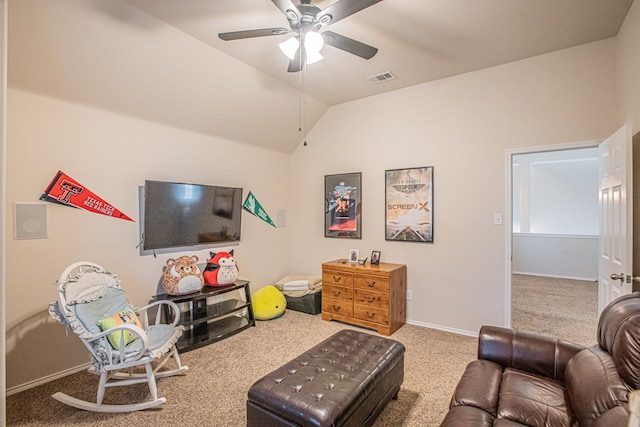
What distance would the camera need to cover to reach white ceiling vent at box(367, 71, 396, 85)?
3607mm

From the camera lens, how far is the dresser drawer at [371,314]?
362 cm

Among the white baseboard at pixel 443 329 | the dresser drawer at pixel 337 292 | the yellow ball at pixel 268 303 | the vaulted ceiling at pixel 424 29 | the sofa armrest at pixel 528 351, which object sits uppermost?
the vaulted ceiling at pixel 424 29

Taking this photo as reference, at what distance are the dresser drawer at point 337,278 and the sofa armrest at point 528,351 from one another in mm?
1882

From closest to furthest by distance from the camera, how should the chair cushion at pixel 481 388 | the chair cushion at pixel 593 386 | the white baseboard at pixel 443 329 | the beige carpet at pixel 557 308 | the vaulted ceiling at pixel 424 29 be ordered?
the chair cushion at pixel 593 386 < the chair cushion at pixel 481 388 < the vaulted ceiling at pixel 424 29 < the white baseboard at pixel 443 329 < the beige carpet at pixel 557 308

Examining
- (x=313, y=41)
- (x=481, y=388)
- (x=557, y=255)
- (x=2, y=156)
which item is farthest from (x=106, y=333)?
(x=557, y=255)

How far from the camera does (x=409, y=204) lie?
3977 mm

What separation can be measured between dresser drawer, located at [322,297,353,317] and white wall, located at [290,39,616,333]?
0.76m

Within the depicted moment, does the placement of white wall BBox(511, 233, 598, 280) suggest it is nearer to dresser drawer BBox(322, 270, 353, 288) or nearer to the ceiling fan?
dresser drawer BBox(322, 270, 353, 288)

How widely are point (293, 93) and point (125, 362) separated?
133 inches

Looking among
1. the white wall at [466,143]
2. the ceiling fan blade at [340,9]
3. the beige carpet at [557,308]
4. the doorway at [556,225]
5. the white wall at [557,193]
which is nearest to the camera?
the ceiling fan blade at [340,9]

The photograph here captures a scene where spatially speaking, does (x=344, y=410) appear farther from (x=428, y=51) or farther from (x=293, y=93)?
(x=293, y=93)

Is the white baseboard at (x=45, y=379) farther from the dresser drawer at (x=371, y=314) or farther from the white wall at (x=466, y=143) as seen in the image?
the white wall at (x=466, y=143)

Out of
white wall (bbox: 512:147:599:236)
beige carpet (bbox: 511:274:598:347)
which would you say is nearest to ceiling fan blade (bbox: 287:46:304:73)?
beige carpet (bbox: 511:274:598:347)

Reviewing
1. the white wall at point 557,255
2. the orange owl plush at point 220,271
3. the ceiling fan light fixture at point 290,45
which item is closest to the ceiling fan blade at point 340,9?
the ceiling fan light fixture at point 290,45
